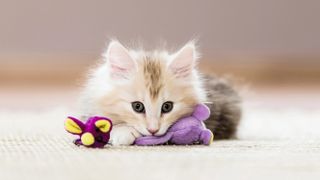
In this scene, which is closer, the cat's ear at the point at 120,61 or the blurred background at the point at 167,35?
the cat's ear at the point at 120,61

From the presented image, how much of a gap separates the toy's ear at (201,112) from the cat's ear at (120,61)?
0.68 ft

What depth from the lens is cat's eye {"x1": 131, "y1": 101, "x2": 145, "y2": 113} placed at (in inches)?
68.2

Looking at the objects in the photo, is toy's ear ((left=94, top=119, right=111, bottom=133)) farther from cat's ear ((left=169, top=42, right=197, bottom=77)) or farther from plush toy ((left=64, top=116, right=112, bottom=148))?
cat's ear ((left=169, top=42, right=197, bottom=77))

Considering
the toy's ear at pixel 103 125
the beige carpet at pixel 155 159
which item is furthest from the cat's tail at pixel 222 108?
the toy's ear at pixel 103 125

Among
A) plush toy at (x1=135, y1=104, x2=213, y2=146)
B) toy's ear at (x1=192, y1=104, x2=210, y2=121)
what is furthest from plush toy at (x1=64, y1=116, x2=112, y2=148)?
toy's ear at (x1=192, y1=104, x2=210, y2=121)

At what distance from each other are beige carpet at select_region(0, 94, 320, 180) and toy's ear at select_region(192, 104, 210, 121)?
10cm

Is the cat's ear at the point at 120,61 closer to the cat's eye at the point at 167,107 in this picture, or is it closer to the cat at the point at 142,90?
the cat at the point at 142,90

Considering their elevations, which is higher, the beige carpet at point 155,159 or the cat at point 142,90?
the cat at point 142,90

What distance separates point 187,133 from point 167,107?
3.5 inches

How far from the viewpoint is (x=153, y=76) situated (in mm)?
1758

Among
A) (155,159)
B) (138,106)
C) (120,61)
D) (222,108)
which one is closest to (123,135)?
(138,106)

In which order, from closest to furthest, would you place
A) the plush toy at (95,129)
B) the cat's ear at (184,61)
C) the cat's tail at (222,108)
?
the plush toy at (95,129) < the cat's ear at (184,61) < the cat's tail at (222,108)

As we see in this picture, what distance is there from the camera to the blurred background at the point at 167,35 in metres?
5.09

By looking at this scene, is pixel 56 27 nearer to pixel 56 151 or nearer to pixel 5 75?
pixel 5 75
